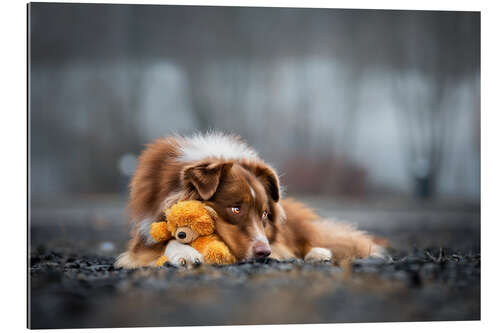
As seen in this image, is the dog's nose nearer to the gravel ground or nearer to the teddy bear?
the gravel ground

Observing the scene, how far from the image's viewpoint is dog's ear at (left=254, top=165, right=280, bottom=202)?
587 centimetres

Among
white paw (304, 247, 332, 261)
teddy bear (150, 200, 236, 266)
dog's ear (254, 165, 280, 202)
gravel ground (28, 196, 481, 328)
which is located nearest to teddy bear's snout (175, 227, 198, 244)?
teddy bear (150, 200, 236, 266)

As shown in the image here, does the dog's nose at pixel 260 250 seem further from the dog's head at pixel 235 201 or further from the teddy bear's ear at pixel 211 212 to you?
the teddy bear's ear at pixel 211 212

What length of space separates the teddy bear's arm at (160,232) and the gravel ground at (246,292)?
0.31 m

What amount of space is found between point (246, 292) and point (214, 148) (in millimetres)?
1485

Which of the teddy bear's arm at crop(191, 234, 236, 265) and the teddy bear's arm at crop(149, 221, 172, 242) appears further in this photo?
the teddy bear's arm at crop(149, 221, 172, 242)

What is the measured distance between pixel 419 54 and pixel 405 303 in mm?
2578

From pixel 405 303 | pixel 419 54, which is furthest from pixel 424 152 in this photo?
pixel 405 303

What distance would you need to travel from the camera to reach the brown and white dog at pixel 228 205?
214 inches

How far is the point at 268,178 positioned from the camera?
232 inches

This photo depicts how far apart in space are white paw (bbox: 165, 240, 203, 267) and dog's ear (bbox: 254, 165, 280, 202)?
0.96 meters

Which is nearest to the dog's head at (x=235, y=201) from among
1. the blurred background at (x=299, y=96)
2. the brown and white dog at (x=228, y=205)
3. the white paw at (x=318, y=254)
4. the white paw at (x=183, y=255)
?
the brown and white dog at (x=228, y=205)

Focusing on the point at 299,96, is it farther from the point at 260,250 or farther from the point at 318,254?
the point at 260,250

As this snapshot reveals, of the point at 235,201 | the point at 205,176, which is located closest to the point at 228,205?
the point at 235,201
